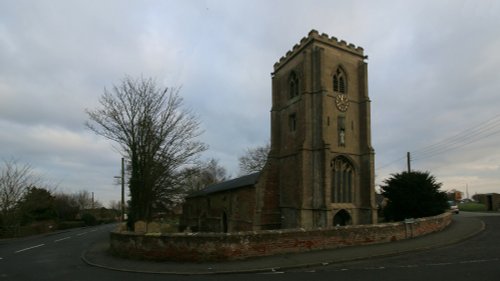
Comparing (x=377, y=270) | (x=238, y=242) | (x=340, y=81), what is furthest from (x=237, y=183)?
(x=377, y=270)

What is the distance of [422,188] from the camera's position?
89.6 feet

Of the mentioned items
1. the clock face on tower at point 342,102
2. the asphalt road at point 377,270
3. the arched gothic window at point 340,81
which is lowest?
the asphalt road at point 377,270

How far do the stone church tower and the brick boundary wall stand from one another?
949 cm

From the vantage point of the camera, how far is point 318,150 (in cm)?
2755

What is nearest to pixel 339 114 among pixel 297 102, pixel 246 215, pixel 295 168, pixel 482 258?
pixel 297 102

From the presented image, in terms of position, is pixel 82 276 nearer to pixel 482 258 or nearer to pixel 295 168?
pixel 482 258

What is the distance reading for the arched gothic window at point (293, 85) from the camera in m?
30.8

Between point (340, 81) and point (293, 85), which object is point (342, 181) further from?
point (293, 85)

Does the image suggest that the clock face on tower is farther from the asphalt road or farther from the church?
the asphalt road

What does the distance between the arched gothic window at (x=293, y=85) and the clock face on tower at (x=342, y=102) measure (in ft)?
10.9

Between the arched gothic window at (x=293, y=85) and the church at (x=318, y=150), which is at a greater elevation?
the arched gothic window at (x=293, y=85)

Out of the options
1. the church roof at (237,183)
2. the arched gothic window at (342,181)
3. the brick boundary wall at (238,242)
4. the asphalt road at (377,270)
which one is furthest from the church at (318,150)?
the asphalt road at (377,270)

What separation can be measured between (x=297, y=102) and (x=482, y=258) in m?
18.7

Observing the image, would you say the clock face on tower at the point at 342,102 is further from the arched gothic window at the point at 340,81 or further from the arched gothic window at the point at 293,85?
the arched gothic window at the point at 293,85
